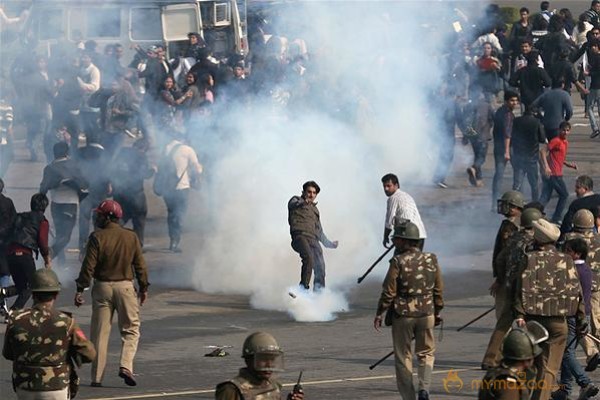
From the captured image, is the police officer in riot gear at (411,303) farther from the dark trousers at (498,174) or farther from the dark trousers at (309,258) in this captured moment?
the dark trousers at (498,174)

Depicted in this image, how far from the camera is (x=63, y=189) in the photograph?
1973 centimetres

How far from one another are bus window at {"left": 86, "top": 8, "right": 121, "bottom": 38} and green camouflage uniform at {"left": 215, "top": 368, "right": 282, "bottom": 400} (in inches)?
761

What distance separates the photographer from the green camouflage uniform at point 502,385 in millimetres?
8688

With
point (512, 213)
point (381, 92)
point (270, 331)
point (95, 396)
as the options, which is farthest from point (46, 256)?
point (381, 92)

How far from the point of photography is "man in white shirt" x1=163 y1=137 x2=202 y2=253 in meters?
20.8

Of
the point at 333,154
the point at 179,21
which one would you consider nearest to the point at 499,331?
the point at 333,154

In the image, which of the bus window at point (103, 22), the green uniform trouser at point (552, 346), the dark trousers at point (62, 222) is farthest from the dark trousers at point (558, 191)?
the green uniform trouser at point (552, 346)

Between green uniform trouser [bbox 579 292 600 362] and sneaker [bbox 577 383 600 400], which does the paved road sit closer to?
green uniform trouser [bbox 579 292 600 362]

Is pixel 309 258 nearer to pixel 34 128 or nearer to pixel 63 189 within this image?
pixel 63 189

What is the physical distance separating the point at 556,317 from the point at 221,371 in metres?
3.53

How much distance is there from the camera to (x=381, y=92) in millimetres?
23719

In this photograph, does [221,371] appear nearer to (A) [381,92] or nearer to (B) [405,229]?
(B) [405,229]

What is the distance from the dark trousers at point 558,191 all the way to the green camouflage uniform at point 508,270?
8913 mm

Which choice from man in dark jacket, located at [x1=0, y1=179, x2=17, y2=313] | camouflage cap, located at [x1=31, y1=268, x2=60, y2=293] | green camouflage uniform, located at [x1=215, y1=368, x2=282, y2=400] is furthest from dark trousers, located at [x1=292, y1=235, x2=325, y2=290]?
green camouflage uniform, located at [x1=215, y1=368, x2=282, y2=400]
